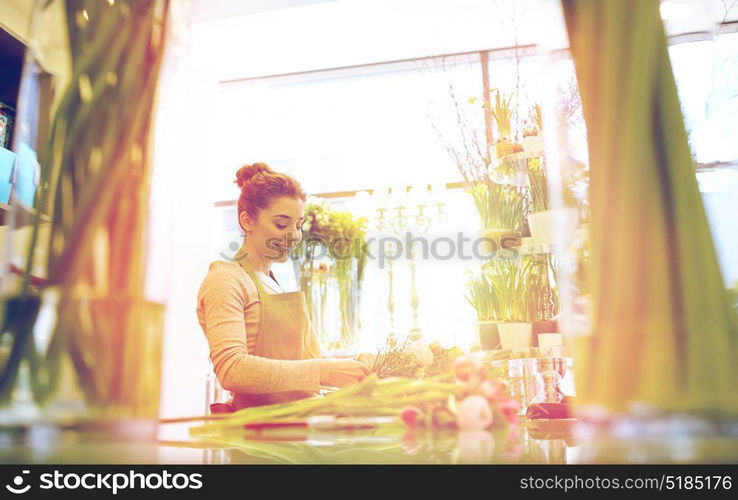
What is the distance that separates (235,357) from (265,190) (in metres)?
0.51

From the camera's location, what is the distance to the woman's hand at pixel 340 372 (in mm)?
1058

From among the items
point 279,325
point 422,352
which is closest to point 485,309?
point 422,352

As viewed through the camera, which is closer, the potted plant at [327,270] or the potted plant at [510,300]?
the potted plant at [510,300]

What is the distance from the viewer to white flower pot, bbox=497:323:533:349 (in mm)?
1676

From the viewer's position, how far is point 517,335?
1697 millimetres

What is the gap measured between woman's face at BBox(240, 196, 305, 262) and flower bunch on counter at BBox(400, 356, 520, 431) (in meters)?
1.05

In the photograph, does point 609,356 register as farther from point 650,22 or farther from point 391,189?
point 391,189

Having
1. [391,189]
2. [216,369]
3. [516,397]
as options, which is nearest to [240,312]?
[216,369]

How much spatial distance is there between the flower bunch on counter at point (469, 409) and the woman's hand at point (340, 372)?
58cm

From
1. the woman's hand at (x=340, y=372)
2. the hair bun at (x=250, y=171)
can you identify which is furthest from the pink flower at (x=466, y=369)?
the hair bun at (x=250, y=171)

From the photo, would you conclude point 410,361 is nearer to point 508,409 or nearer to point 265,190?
point 265,190

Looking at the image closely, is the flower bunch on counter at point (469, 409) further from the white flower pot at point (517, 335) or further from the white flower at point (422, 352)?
the white flower pot at point (517, 335)

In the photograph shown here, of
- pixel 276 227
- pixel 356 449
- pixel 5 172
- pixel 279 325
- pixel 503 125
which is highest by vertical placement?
pixel 503 125

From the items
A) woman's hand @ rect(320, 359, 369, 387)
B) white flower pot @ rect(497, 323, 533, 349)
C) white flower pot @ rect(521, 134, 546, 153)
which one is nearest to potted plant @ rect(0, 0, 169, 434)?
woman's hand @ rect(320, 359, 369, 387)
